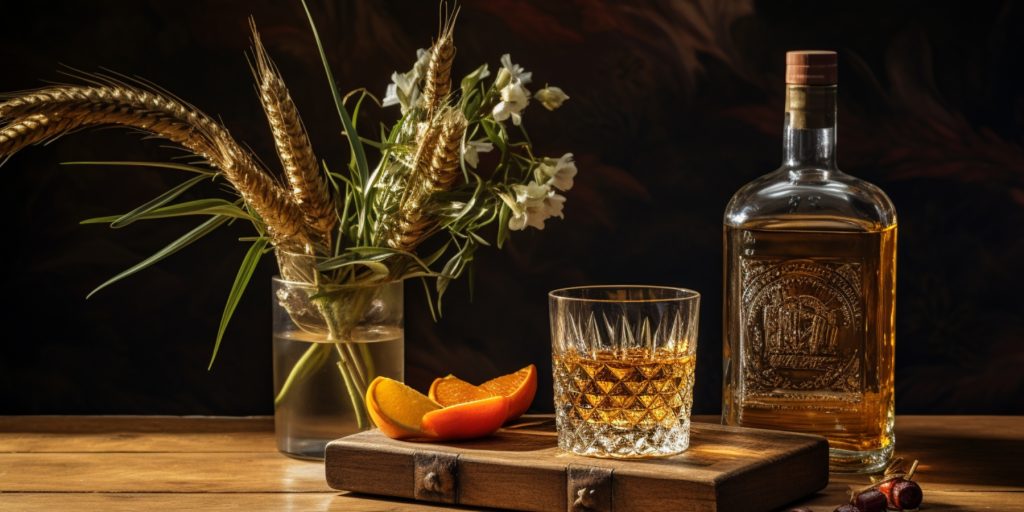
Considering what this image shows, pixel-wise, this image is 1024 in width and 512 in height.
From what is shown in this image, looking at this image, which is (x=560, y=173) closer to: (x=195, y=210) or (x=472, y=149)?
(x=472, y=149)

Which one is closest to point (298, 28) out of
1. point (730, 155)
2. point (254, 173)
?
point (254, 173)

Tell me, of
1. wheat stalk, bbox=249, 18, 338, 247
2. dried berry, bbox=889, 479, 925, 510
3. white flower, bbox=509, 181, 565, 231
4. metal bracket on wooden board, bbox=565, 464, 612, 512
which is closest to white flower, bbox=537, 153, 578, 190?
white flower, bbox=509, 181, 565, 231

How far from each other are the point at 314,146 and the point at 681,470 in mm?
729

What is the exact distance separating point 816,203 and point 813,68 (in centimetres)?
14

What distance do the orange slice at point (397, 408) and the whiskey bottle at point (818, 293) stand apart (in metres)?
0.35

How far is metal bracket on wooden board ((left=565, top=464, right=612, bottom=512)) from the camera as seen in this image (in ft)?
3.69

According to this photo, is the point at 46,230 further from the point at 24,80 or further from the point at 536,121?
the point at 536,121

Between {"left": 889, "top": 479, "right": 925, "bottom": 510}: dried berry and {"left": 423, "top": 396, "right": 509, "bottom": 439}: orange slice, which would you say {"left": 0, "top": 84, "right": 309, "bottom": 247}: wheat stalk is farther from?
{"left": 889, "top": 479, "right": 925, "bottom": 510}: dried berry

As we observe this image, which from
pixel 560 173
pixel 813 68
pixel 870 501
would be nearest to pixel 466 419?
pixel 560 173

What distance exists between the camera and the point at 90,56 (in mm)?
1616

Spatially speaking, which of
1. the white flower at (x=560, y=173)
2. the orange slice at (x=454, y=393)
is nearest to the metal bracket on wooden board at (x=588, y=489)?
the orange slice at (x=454, y=393)

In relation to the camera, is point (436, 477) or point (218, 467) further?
point (218, 467)

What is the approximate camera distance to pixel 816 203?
4.36 ft

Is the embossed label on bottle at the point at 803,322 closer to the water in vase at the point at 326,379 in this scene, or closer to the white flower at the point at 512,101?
the white flower at the point at 512,101
